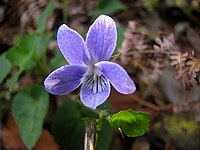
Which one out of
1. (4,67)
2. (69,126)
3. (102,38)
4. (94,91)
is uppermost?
(102,38)

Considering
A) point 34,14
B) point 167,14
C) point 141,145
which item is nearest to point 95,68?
point 141,145

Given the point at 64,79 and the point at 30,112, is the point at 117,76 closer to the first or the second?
the point at 64,79

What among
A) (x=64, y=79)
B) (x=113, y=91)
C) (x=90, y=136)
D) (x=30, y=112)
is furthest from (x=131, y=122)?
(x=113, y=91)

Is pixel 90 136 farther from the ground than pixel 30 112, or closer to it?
farther from the ground

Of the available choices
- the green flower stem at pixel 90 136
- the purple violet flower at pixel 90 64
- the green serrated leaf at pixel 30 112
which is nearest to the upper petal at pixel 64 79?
the purple violet flower at pixel 90 64

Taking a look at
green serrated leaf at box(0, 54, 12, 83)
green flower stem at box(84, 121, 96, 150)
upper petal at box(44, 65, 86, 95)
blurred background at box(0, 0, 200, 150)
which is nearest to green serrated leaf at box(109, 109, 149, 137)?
green flower stem at box(84, 121, 96, 150)

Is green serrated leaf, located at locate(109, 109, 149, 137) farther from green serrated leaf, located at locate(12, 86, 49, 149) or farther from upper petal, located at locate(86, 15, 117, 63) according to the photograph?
green serrated leaf, located at locate(12, 86, 49, 149)

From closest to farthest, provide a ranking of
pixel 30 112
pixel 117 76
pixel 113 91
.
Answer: pixel 117 76
pixel 30 112
pixel 113 91
